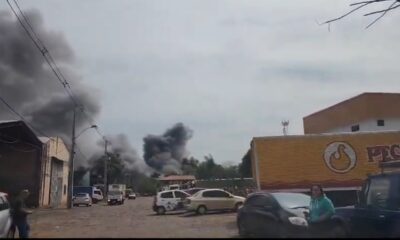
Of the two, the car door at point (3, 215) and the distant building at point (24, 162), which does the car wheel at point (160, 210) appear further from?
the car door at point (3, 215)

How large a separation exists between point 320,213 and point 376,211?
1.17 m

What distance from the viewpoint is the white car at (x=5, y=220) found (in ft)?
44.3

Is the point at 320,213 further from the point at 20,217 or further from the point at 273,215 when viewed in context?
the point at 20,217

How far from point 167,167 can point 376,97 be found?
105444 millimetres

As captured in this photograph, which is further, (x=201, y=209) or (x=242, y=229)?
(x=201, y=209)

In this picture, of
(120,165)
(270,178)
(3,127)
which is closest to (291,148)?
(270,178)

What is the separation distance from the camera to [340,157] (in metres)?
23.2

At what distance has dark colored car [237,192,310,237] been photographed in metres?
11.6

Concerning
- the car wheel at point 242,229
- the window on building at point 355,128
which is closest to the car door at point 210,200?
the window on building at point 355,128

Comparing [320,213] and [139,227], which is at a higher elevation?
[320,213]

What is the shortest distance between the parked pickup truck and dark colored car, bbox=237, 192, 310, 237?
958 millimetres

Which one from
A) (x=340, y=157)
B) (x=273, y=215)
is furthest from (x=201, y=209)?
(x=273, y=215)

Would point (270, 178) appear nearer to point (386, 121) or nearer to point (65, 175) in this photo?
point (386, 121)

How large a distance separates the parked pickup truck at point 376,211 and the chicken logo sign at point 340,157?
453 inches
